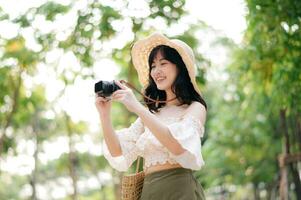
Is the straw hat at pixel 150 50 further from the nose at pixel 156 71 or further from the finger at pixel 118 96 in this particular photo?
the finger at pixel 118 96

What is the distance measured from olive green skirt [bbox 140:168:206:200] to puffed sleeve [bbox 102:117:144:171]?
17cm

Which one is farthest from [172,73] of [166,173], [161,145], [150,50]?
[166,173]

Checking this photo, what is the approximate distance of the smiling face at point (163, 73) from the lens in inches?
90.4

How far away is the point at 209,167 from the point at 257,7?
8.01 m

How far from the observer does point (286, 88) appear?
5609 mm

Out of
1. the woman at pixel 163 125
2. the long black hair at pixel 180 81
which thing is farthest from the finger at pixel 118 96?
the long black hair at pixel 180 81

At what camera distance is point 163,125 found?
1934 millimetres

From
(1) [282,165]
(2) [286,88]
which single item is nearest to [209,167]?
(1) [282,165]

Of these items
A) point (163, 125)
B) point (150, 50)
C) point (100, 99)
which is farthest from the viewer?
point (150, 50)

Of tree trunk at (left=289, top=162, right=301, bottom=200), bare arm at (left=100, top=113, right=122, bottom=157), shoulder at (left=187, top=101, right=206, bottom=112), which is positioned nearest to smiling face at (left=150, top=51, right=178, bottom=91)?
shoulder at (left=187, top=101, right=206, bottom=112)

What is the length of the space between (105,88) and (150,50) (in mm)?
510

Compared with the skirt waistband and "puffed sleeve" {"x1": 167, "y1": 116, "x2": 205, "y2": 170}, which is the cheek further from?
the skirt waistband

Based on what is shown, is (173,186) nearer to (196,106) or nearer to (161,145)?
(161,145)

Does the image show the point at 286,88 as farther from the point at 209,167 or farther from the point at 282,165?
the point at 209,167
